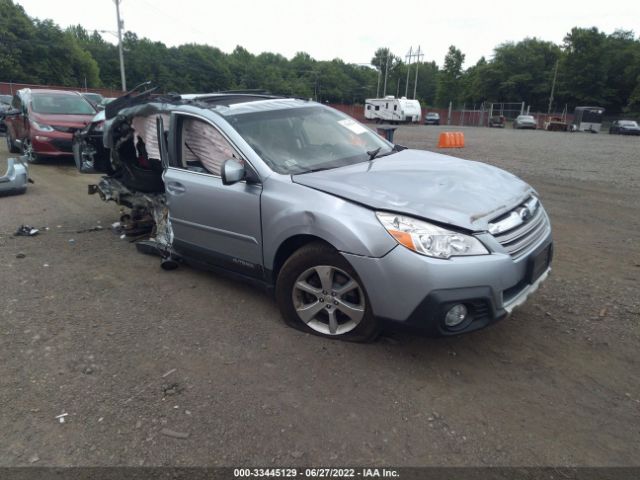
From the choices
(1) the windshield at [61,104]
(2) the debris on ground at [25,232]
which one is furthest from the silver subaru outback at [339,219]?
(1) the windshield at [61,104]

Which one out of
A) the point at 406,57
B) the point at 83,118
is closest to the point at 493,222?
the point at 83,118

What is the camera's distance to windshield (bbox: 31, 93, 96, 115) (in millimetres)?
11234

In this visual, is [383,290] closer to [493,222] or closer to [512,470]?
[493,222]

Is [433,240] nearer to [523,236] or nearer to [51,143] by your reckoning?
[523,236]

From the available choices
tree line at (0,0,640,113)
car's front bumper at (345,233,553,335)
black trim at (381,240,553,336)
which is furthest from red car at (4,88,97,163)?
tree line at (0,0,640,113)

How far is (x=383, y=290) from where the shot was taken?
2891mm

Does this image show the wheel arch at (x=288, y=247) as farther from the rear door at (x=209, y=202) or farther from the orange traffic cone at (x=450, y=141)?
the orange traffic cone at (x=450, y=141)

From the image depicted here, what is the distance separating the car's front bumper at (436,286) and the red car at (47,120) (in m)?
9.94

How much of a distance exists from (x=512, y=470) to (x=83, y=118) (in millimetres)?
11942

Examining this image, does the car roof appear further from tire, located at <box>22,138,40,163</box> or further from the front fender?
tire, located at <box>22,138,40,163</box>

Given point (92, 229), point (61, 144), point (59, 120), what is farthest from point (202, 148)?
point (59, 120)

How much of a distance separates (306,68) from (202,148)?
109 meters

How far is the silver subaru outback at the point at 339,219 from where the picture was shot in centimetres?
282

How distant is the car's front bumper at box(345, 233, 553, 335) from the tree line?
44.3 meters
